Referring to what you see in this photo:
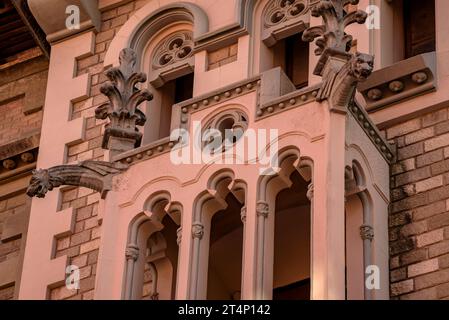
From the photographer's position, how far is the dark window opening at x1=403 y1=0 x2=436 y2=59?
57.9 ft

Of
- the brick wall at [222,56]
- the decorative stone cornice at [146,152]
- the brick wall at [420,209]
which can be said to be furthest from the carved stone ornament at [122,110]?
the brick wall at [420,209]

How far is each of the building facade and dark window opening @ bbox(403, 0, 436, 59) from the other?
0.06 ft

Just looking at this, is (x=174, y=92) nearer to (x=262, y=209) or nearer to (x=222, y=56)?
(x=222, y=56)

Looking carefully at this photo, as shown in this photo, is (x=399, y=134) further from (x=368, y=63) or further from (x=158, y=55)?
(x=158, y=55)

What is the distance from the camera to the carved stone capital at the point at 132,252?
16422 millimetres

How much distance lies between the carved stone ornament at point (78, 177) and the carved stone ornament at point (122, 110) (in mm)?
225

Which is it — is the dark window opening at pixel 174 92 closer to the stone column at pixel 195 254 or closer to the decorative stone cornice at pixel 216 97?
the decorative stone cornice at pixel 216 97

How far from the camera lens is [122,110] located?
57.3 ft

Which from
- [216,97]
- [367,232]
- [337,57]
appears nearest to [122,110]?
[216,97]

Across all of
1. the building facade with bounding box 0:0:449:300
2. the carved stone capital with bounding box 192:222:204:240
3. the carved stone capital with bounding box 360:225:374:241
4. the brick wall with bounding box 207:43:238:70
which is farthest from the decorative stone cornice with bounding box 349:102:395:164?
the brick wall with bounding box 207:43:238:70

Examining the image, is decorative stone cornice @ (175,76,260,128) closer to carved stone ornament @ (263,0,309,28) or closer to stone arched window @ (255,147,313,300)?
stone arched window @ (255,147,313,300)

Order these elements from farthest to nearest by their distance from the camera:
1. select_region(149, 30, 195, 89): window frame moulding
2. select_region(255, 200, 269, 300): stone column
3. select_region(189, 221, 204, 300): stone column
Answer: select_region(149, 30, 195, 89): window frame moulding < select_region(189, 221, 204, 300): stone column < select_region(255, 200, 269, 300): stone column
